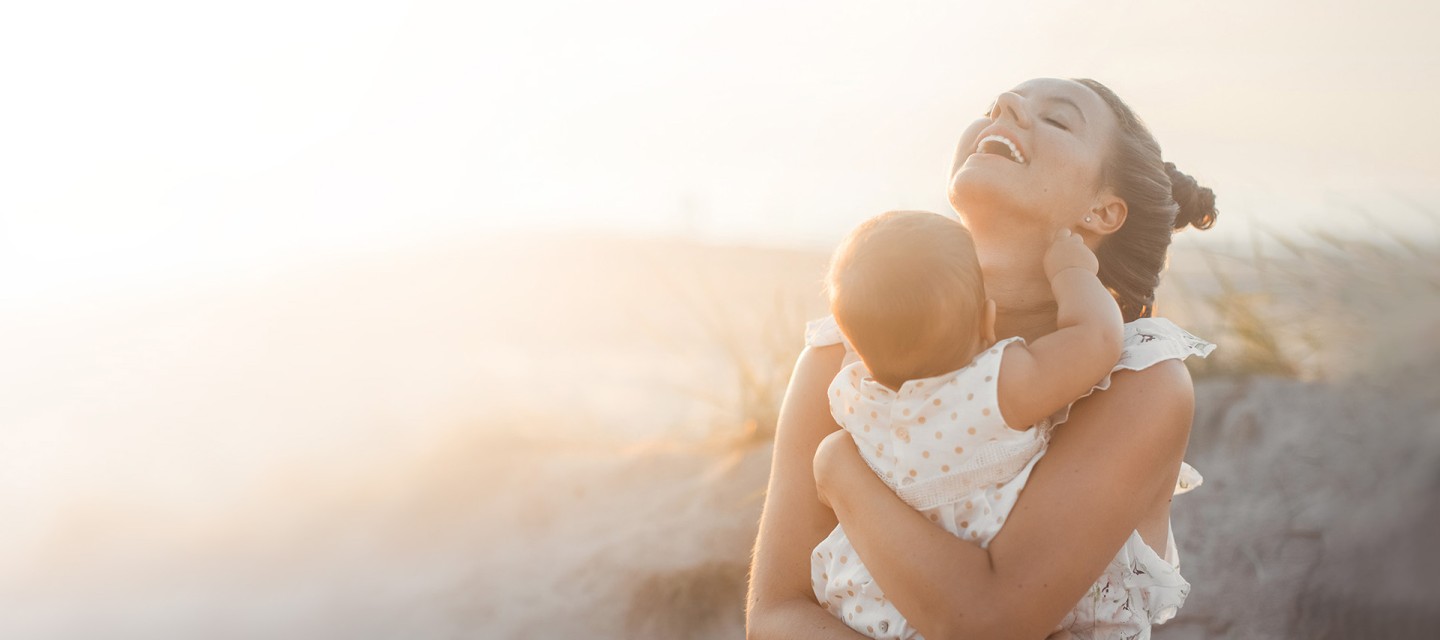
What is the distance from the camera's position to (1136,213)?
280cm

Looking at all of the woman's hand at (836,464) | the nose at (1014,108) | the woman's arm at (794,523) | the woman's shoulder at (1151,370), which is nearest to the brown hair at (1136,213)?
the nose at (1014,108)

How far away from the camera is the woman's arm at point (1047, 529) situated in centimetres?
222

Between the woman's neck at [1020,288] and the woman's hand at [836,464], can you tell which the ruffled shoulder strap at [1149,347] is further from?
the woman's hand at [836,464]

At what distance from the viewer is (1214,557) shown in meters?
4.82

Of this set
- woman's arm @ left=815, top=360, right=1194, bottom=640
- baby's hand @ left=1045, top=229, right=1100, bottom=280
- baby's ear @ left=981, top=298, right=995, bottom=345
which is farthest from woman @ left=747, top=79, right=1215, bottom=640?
baby's ear @ left=981, top=298, right=995, bottom=345

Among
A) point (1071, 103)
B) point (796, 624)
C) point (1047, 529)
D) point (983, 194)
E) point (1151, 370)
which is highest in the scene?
point (1071, 103)

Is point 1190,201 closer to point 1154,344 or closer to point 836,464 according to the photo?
point 1154,344

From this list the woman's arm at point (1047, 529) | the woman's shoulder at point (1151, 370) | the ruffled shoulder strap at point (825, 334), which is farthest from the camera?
the ruffled shoulder strap at point (825, 334)

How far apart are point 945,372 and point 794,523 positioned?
516mm

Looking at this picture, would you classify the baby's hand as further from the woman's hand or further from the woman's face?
the woman's hand

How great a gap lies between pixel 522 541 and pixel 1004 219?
160 inches

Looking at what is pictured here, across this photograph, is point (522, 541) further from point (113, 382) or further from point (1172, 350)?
point (113, 382)

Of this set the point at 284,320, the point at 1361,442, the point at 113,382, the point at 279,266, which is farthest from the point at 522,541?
the point at 279,266

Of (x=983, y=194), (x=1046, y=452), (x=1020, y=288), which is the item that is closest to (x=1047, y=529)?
(x=1046, y=452)
